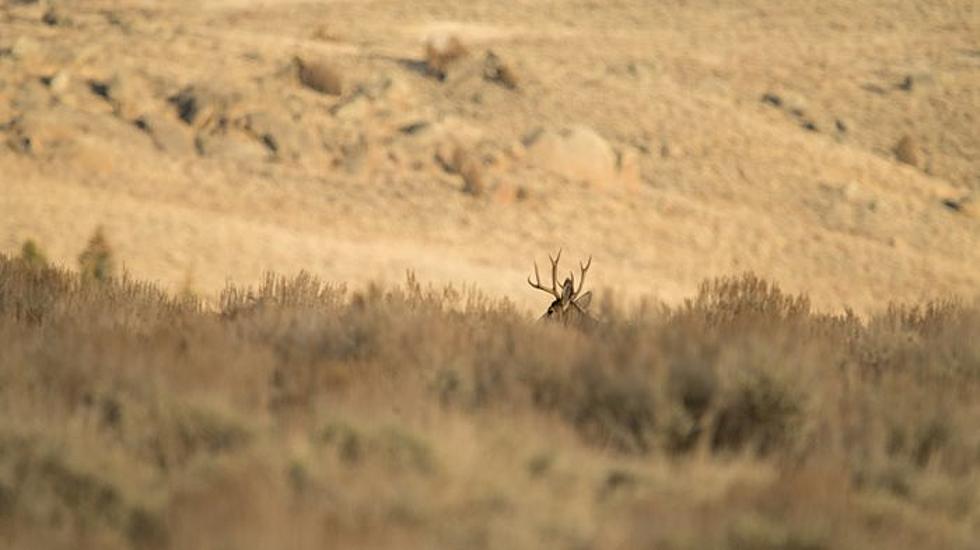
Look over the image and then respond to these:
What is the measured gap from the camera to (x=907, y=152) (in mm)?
32688

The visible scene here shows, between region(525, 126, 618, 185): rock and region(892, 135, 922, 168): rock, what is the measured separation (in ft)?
28.6

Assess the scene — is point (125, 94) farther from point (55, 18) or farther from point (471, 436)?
point (471, 436)

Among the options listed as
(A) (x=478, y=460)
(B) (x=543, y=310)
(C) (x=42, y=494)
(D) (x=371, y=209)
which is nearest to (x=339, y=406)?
(A) (x=478, y=460)

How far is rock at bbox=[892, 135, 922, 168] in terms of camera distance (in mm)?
32531

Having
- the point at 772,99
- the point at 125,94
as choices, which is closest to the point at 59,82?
the point at 125,94

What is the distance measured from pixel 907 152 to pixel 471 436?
1170 inches

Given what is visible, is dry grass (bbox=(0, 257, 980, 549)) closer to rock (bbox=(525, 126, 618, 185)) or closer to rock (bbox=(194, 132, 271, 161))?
rock (bbox=(194, 132, 271, 161))

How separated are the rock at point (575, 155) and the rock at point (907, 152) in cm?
872

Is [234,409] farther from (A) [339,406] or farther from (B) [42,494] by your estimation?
(B) [42,494]

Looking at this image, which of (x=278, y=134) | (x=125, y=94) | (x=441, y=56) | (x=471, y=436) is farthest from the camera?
(x=441, y=56)

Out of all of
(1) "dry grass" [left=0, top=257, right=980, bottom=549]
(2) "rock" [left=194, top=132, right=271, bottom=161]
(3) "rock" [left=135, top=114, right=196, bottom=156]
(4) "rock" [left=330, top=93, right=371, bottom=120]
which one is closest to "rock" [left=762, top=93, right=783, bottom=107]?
(4) "rock" [left=330, top=93, right=371, bottom=120]

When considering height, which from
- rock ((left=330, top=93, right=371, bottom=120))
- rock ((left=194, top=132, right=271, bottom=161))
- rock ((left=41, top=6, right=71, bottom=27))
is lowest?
rock ((left=194, top=132, right=271, bottom=161))

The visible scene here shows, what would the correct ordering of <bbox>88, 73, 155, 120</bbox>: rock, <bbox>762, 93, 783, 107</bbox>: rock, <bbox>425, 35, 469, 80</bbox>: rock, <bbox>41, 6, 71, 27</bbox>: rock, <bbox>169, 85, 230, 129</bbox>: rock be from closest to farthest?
<bbox>88, 73, 155, 120</bbox>: rock < <bbox>169, 85, 230, 129</bbox>: rock < <bbox>425, 35, 469, 80</bbox>: rock < <bbox>41, 6, 71, 27</bbox>: rock < <bbox>762, 93, 783, 107</bbox>: rock

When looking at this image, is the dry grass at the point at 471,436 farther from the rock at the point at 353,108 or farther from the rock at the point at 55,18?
the rock at the point at 55,18
